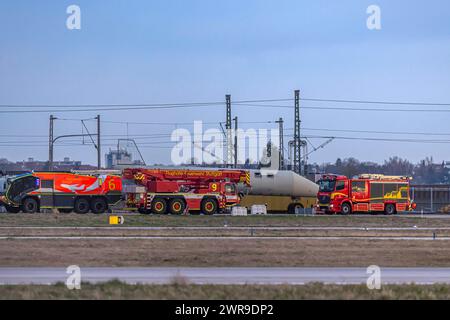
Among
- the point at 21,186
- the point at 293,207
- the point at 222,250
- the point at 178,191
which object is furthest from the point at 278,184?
the point at 222,250

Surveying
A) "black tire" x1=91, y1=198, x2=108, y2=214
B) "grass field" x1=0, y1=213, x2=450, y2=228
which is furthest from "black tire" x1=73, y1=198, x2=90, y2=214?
"grass field" x1=0, y1=213, x2=450, y2=228

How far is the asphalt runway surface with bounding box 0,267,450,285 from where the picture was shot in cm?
1930

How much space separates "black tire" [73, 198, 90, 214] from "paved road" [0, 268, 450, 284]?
34.4 meters

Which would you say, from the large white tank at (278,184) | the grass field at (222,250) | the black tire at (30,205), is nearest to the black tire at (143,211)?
the black tire at (30,205)

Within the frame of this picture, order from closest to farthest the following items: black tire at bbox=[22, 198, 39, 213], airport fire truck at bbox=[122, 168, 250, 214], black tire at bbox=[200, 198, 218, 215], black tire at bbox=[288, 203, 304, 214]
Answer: airport fire truck at bbox=[122, 168, 250, 214] < black tire at bbox=[200, 198, 218, 215] < black tire at bbox=[22, 198, 39, 213] < black tire at bbox=[288, 203, 304, 214]

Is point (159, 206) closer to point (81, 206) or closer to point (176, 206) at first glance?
point (176, 206)

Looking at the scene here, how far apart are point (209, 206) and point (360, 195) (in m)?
11.8

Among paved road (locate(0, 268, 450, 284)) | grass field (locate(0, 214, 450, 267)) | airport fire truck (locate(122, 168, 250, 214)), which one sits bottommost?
grass field (locate(0, 214, 450, 267))

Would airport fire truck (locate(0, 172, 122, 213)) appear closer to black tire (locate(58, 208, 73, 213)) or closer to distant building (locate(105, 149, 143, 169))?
black tire (locate(58, 208, 73, 213))

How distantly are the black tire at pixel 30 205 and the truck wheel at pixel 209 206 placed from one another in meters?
11.3

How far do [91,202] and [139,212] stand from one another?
11.2 ft

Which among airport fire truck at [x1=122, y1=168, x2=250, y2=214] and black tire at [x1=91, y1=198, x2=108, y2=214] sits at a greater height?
airport fire truck at [x1=122, y1=168, x2=250, y2=214]

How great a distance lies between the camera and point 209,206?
55219mm

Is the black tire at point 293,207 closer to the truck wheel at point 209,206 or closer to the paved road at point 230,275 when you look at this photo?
the truck wheel at point 209,206
